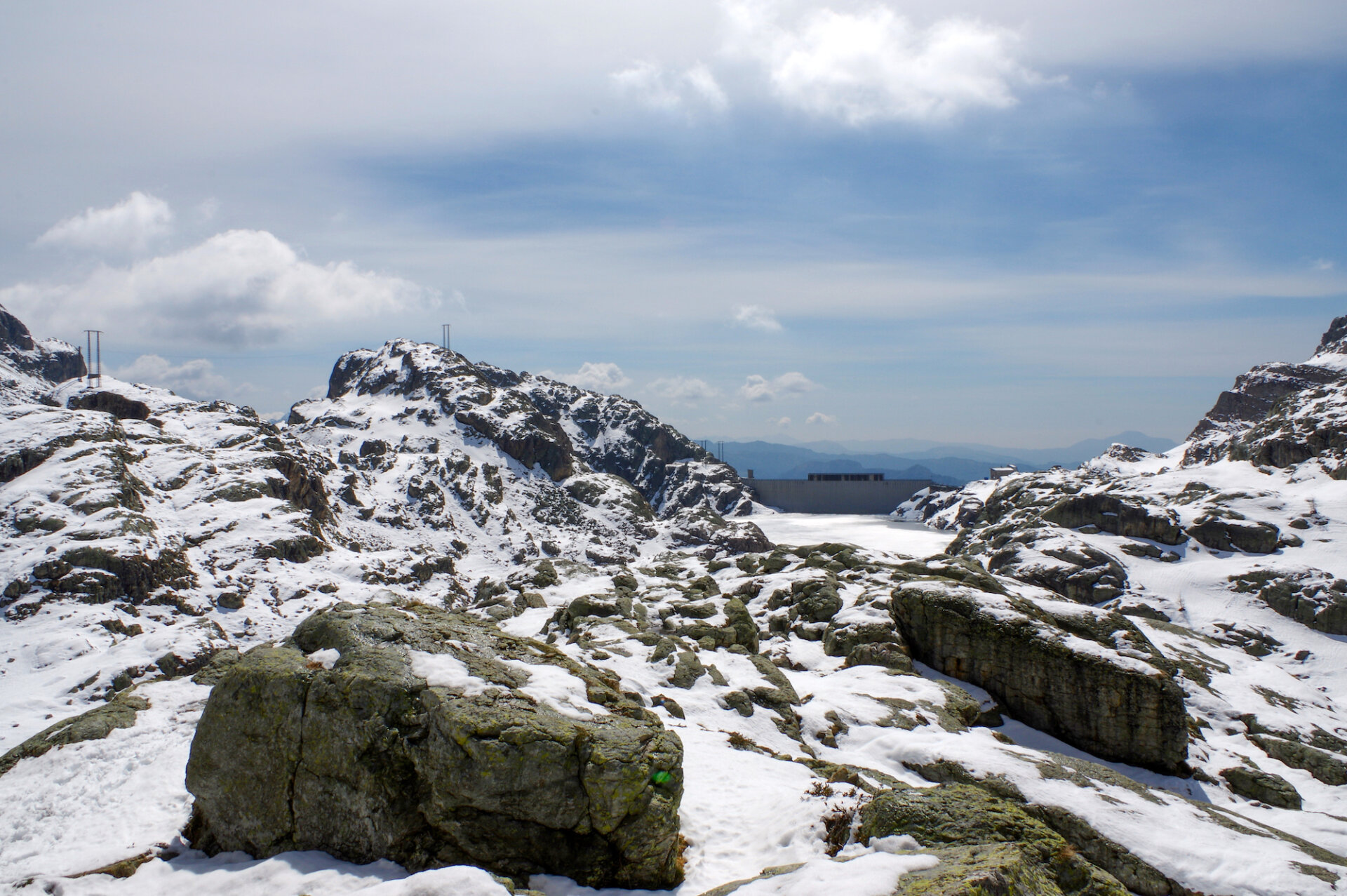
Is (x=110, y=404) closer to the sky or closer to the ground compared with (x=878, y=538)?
closer to the sky

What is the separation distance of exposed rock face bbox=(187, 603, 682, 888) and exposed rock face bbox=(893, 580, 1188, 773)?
2088cm

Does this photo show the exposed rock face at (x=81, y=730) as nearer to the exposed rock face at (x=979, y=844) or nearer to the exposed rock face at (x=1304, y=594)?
→ the exposed rock face at (x=979, y=844)

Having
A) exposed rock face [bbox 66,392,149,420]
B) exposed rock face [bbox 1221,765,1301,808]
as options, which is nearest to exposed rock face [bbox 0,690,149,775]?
exposed rock face [bbox 1221,765,1301,808]

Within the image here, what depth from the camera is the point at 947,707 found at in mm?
26547

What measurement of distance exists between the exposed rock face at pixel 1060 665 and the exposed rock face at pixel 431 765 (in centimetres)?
2088

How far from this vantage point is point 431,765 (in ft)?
42.7

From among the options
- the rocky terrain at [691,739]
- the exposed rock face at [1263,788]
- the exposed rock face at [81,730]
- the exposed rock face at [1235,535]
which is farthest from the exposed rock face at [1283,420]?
the exposed rock face at [81,730]

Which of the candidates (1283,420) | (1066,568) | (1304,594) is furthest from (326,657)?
(1283,420)

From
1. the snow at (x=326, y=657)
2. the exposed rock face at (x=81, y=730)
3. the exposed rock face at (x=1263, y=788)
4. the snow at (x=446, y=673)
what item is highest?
the snow at (x=326, y=657)

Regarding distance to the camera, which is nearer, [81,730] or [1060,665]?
[81,730]

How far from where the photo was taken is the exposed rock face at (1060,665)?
26062 mm

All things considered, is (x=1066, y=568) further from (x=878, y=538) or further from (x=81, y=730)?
(x=878, y=538)

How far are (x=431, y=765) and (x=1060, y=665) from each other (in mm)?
25833

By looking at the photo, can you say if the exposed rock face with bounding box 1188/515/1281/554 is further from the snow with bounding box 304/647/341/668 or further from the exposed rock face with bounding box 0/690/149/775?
the exposed rock face with bounding box 0/690/149/775
